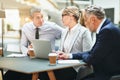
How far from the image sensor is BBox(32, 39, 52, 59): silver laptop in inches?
116

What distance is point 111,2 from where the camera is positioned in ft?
28.3

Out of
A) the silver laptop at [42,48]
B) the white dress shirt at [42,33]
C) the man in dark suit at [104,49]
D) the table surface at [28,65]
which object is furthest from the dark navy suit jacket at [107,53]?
the white dress shirt at [42,33]

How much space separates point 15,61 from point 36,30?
0.85 m

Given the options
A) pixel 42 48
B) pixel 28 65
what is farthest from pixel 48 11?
pixel 28 65

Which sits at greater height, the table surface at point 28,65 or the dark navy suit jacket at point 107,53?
the dark navy suit jacket at point 107,53

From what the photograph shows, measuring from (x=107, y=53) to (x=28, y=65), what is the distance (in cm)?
77

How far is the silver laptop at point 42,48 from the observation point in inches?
116

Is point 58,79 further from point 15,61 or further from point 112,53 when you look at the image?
point 112,53

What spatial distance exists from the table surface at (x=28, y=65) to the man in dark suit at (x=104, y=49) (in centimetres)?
20

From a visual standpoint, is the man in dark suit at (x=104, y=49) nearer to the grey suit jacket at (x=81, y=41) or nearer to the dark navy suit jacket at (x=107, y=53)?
the dark navy suit jacket at (x=107, y=53)

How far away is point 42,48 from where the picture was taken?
300 cm

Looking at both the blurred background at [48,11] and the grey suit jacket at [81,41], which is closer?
the grey suit jacket at [81,41]

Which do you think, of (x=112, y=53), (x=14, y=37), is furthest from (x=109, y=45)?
(x=14, y=37)

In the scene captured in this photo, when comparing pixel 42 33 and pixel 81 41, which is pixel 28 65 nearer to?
pixel 81 41
